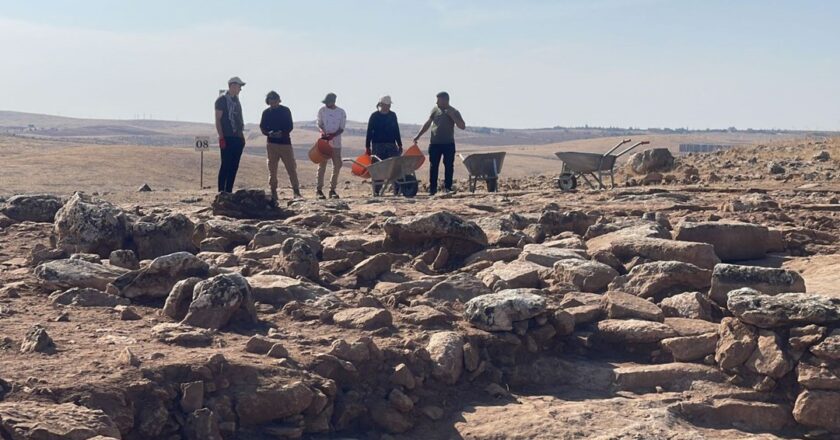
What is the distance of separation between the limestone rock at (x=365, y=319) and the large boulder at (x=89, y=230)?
2884 millimetres

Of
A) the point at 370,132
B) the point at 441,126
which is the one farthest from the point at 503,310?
the point at 370,132

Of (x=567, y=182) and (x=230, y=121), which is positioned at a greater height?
(x=230, y=121)

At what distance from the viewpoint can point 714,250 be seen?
27.8 ft

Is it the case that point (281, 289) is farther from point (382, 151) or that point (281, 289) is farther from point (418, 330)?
point (382, 151)

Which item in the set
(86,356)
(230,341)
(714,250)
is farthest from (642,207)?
(86,356)

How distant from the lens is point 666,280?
740 cm

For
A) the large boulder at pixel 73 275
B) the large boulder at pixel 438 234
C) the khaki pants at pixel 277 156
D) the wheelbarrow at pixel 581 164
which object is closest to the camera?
the large boulder at pixel 73 275

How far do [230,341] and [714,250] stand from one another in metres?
4.23

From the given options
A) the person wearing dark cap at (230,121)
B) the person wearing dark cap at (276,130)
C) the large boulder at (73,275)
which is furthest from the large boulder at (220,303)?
the person wearing dark cap at (276,130)

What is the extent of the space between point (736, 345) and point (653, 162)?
46.0 ft

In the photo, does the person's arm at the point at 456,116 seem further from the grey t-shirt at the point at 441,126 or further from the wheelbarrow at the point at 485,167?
the wheelbarrow at the point at 485,167

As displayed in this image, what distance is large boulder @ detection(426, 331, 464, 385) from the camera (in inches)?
235

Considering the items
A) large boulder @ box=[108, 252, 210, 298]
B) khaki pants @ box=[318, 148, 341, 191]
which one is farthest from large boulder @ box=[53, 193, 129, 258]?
khaki pants @ box=[318, 148, 341, 191]

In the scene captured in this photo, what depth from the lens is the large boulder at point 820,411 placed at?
5785mm
